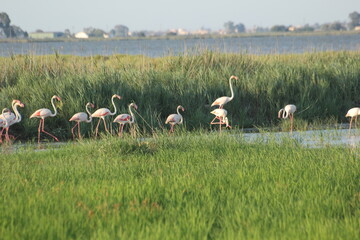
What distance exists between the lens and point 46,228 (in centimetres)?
525

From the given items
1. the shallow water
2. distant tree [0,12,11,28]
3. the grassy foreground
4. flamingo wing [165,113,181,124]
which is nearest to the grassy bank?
flamingo wing [165,113,181,124]

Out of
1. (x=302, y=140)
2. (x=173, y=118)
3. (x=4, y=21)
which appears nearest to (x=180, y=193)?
(x=302, y=140)

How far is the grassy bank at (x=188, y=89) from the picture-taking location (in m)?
13.3

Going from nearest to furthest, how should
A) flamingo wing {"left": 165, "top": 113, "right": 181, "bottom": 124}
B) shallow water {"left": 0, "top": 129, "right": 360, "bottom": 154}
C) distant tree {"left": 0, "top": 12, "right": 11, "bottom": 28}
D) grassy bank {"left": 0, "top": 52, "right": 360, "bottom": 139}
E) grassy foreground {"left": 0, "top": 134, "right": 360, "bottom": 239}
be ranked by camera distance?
grassy foreground {"left": 0, "top": 134, "right": 360, "bottom": 239} → shallow water {"left": 0, "top": 129, "right": 360, "bottom": 154} → flamingo wing {"left": 165, "top": 113, "right": 181, "bottom": 124} → grassy bank {"left": 0, "top": 52, "right": 360, "bottom": 139} → distant tree {"left": 0, "top": 12, "right": 11, "bottom": 28}

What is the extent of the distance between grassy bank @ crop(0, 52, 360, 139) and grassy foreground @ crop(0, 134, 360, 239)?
375 centimetres

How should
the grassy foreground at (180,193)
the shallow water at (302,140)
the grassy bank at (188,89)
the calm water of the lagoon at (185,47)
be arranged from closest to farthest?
the grassy foreground at (180,193) → the shallow water at (302,140) → the grassy bank at (188,89) → the calm water of the lagoon at (185,47)

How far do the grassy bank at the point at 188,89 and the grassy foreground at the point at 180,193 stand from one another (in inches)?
148

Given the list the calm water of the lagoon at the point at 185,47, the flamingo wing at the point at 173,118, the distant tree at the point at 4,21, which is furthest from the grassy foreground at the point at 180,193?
the distant tree at the point at 4,21

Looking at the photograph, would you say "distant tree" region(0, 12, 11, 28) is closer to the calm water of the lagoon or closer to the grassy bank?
the calm water of the lagoon

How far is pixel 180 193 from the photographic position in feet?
20.9

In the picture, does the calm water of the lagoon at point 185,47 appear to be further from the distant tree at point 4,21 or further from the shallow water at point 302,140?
the shallow water at point 302,140

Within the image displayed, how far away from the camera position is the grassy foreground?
5.29 m

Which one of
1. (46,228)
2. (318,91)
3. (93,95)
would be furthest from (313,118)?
(46,228)

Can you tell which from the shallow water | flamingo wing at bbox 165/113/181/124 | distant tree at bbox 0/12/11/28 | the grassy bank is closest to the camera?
the shallow water
